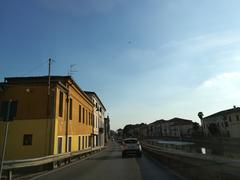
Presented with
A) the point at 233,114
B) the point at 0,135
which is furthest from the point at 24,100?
the point at 233,114

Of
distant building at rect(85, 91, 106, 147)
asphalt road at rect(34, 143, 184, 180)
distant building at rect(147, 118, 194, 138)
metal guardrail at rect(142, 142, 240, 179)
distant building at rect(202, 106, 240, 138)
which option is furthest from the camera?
distant building at rect(147, 118, 194, 138)

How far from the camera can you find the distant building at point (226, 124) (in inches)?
2680

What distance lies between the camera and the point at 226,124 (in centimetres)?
7512

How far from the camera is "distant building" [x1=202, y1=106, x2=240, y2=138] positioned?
223 feet

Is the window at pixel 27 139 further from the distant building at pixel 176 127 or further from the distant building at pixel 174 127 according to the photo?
the distant building at pixel 176 127

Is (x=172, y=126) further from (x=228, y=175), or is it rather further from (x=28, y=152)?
(x=228, y=175)

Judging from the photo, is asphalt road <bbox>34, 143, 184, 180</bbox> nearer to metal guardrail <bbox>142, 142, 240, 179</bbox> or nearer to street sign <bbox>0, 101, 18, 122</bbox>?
metal guardrail <bbox>142, 142, 240, 179</bbox>

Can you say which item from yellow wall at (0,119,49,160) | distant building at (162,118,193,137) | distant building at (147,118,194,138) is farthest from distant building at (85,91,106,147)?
distant building at (162,118,193,137)

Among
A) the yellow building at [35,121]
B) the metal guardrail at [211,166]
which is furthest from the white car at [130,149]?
the metal guardrail at [211,166]

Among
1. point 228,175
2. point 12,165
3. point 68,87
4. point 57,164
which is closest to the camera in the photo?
point 228,175

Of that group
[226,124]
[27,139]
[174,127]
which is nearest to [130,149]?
[27,139]

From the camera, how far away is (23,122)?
71.2 feet

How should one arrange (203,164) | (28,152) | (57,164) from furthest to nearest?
(28,152) < (57,164) < (203,164)

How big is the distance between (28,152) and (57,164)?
3546 mm
